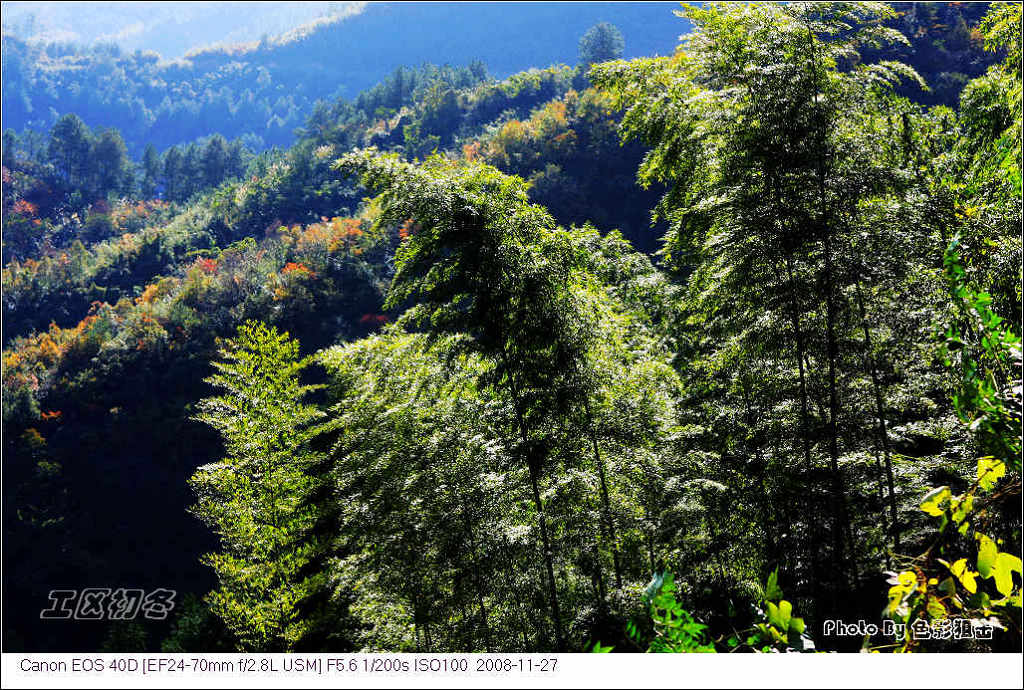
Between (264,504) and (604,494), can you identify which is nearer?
(604,494)

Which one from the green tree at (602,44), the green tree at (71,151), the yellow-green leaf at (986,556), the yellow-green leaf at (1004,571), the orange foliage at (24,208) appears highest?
the green tree at (602,44)

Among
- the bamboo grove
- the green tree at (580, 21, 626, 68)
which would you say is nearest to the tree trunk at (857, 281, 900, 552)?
the bamboo grove

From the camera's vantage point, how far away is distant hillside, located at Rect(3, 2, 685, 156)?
124m

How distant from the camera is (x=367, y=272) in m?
30.4

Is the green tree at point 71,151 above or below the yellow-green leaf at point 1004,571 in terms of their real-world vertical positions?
above

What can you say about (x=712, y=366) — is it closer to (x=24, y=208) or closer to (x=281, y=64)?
(x=24, y=208)

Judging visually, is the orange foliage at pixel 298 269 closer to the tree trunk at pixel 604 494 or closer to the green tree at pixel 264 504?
the green tree at pixel 264 504

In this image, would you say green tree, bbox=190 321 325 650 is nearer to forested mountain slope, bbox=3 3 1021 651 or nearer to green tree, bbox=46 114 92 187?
forested mountain slope, bbox=3 3 1021 651

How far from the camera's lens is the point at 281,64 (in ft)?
464

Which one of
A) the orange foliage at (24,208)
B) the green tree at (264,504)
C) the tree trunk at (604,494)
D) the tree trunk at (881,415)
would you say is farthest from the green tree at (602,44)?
the tree trunk at (604,494)

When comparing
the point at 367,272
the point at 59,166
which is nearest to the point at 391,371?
the point at 367,272

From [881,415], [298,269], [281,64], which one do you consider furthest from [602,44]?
[281,64]

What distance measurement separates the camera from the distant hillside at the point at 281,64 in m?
124

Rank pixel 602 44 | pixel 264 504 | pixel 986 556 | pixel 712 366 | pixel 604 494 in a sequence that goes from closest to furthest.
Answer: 1. pixel 986 556
2. pixel 604 494
3. pixel 712 366
4. pixel 264 504
5. pixel 602 44
